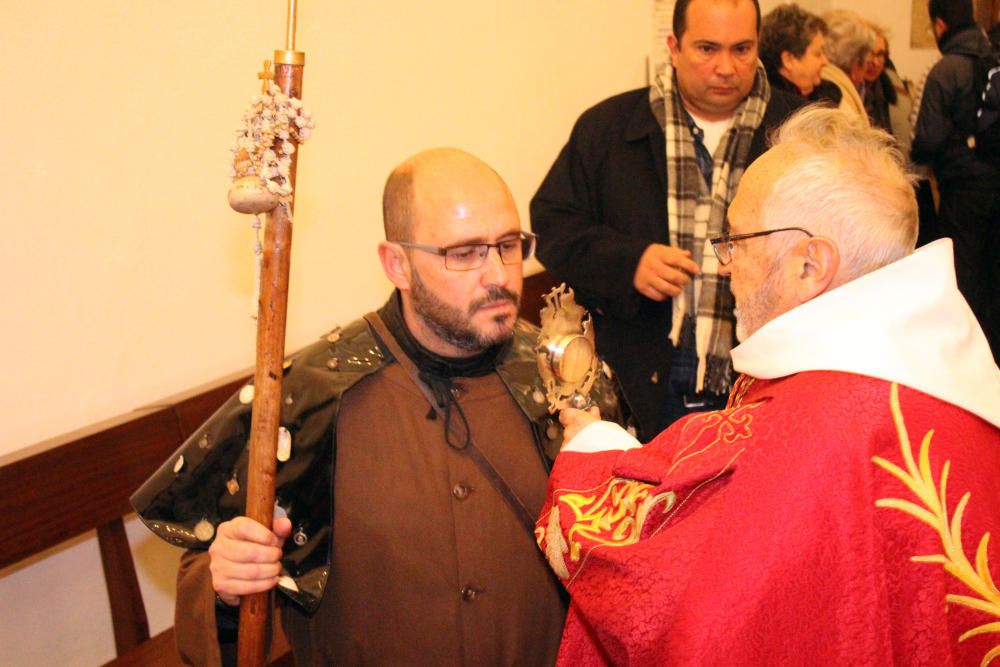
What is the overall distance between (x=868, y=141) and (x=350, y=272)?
234cm

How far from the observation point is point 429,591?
2117 millimetres

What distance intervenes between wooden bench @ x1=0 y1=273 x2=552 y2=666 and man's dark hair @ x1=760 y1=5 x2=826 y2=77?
10.3ft

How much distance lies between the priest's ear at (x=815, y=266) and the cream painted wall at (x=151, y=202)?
1990mm

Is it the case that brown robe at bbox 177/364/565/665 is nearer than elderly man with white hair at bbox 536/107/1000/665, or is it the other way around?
elderly man with white hair at bbox 536/107/1000/665

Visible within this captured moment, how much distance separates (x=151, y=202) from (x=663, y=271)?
1.62m

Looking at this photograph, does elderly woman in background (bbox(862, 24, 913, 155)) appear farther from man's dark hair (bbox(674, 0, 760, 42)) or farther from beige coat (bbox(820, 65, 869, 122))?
man's dark hair (bbox(674, 0, 760, 42))

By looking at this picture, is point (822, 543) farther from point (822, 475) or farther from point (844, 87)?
point (844, 87)

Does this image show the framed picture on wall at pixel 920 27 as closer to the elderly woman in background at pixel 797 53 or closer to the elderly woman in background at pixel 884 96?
the elderly woman in background at pixel 884 96

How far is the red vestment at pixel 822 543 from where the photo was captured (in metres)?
1.53

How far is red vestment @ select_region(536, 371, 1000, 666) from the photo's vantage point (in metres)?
1.53

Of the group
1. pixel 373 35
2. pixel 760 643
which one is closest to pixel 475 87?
pixel 373 35

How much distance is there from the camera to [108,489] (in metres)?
2.80

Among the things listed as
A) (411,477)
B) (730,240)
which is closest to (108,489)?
(411,477)

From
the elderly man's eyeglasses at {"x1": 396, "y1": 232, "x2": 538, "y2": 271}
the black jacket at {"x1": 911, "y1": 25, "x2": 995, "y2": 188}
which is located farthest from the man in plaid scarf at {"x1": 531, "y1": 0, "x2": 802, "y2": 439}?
the black jacket at {"x1": 911, "y1": 25, "x2": 995, "y2": 188}
